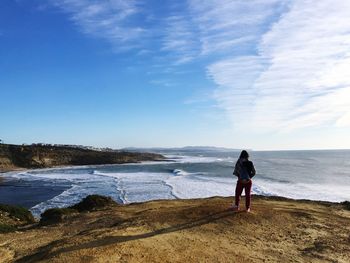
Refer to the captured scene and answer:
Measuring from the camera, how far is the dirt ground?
8.51m

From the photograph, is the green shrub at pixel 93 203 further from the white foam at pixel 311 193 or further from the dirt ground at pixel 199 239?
the white foam at pixel 311 193

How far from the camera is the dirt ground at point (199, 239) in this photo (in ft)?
A: 27.9

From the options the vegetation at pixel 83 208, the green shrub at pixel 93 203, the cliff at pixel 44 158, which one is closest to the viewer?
the vegetation at pixel 83 208

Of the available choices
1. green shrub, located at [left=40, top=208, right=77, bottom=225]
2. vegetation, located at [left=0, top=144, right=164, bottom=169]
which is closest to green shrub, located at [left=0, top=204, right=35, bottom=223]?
green shrub, located at [left=40, top=208, right=77, bottom=225]

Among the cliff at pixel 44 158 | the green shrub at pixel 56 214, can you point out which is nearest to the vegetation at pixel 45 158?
the cliff at pixel 44 158

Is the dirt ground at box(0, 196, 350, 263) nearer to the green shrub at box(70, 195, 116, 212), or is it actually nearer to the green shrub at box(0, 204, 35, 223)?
the green shrub at box(70, 195, 116, 212)

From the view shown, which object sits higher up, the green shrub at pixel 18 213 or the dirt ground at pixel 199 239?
the dirt ground at pixel 199 239

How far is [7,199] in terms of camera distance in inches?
1312

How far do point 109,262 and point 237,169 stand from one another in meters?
5.18

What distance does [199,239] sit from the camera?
9594 millimetres

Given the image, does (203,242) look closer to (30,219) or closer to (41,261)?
(41,261)

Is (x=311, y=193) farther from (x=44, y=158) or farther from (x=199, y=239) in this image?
(x=44, y=158)

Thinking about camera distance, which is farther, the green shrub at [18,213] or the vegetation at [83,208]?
the green shrub at [18,213]

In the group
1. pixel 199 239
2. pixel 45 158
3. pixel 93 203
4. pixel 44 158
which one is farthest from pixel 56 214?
pixel 45 158
